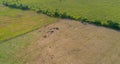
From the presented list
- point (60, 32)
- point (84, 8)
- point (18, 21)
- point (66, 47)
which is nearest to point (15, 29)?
point (18, 21)

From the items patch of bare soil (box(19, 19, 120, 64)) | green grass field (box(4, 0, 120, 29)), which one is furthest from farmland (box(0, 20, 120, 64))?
green grass field (box(4, 0, 120, 29))

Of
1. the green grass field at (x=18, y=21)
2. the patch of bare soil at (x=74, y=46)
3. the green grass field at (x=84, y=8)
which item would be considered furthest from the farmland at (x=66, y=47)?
the green grass field at (x=84, y=8)

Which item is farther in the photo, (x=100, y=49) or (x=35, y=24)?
(x=35, y=24)

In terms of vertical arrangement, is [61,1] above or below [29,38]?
above

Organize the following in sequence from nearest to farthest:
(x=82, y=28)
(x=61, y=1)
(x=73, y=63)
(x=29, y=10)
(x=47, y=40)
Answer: (x=73, y=63) < (x=47, y=40) < (x=82, y=28) < (x=29, y=10) < (x=61, y=1)

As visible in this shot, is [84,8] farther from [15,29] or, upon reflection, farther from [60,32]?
[15,29]

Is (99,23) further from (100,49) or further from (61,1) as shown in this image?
(61,1)

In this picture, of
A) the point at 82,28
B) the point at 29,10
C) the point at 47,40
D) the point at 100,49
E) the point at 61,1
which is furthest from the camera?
the point at 61,1

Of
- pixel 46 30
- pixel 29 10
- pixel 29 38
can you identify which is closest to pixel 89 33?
pixel 46 30
